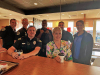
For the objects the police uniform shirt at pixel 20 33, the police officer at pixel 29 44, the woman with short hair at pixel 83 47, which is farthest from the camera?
the police uniform shirt at pixel 20 33

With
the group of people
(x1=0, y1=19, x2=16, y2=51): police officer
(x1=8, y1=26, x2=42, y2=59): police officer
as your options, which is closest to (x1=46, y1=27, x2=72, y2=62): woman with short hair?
the group of people

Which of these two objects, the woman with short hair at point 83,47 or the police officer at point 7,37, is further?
the police officer at point 7,37

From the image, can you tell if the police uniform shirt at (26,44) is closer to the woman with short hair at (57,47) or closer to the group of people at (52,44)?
the group of people at (52,44)

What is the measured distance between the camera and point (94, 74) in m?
0.86

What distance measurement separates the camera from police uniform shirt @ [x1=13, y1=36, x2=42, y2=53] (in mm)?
1693

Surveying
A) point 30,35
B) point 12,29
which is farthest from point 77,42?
point 12,29

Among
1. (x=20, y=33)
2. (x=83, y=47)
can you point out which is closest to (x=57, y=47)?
(x=83, y=47)

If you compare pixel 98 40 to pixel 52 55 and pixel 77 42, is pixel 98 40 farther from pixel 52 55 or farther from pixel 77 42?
pixel 52 55

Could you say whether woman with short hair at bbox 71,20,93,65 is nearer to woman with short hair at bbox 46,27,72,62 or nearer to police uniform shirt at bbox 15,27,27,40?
woman with short hair at bbox 46,27,72,62

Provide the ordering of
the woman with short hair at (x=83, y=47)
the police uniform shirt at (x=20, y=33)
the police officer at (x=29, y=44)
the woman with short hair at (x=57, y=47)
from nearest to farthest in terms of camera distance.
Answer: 1. the woman with short hair at (x=57, y=47)
2. the police officer at (x=29, y=44)
3. the woman with short hair at (x=83, y=47)
4. the police uniform shirt at (x=20, y=33)

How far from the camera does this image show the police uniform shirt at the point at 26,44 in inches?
66.7

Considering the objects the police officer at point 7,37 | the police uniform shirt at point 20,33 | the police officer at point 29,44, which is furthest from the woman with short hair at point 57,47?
the police officer at point 7,37

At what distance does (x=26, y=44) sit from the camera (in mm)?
1709

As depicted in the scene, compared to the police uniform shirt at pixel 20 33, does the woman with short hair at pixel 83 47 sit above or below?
below
